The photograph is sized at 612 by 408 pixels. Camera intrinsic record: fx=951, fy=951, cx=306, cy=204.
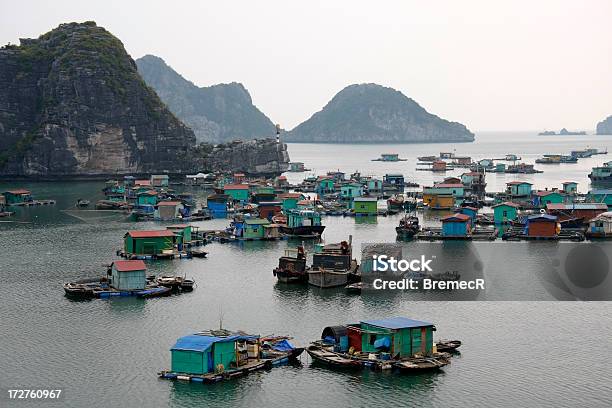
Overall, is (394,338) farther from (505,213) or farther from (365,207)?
(365,207)

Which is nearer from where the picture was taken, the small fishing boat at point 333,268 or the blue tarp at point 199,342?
the blue tarp at point 199,342

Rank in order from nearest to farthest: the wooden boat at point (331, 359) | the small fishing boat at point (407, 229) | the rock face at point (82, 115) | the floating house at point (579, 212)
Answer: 1. the wooden boat at point (331, 359)
2. the small fishing boat at point (407, 229)
3. the floating house at point (579, 212)
4. the rock face at point (82, 115)

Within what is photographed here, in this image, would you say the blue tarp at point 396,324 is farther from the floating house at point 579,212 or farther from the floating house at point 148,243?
the floating house at point 579,212

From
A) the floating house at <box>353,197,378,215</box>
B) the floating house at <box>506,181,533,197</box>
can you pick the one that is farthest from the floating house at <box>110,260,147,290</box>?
the floating house at <box>506,181,533,197</box>

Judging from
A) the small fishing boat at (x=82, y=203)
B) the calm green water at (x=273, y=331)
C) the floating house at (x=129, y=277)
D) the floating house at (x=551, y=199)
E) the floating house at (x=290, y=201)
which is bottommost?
the calm green water at (x=273, y=331)

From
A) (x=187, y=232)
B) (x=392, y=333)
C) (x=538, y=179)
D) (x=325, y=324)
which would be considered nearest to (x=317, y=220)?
(x=187, y=232)

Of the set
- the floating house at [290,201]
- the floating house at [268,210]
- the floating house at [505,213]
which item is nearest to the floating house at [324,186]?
the floating house at [290,201]

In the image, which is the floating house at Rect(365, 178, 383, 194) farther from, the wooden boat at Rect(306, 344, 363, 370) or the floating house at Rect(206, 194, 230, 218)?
the wooden boat at Rect(306, 344, 363, 370)

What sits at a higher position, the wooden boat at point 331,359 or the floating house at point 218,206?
the floating house at point 218,206
